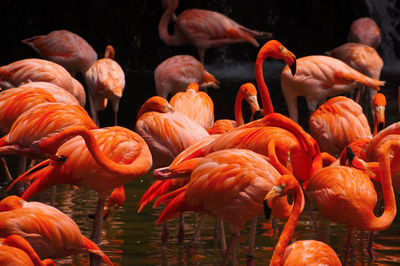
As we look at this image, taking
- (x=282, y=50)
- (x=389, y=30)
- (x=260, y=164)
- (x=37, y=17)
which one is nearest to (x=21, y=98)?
(x=282, y=50)

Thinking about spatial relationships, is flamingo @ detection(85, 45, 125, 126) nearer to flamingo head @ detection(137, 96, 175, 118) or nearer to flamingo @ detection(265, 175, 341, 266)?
flamingo head @ detection(137, 96, 175, 118)

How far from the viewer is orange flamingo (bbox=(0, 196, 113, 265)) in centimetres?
329

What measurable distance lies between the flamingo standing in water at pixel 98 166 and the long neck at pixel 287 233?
1.04 m

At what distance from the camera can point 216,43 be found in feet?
32.6

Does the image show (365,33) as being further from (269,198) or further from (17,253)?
(17,253)

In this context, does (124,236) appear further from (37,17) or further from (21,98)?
(37,17)

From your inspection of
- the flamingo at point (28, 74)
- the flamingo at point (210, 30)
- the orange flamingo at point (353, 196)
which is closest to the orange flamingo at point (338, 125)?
the orange flamingo at point (353, 196)

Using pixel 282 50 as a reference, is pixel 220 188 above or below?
below

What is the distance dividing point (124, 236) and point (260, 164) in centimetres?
143

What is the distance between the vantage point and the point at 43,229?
3.33m

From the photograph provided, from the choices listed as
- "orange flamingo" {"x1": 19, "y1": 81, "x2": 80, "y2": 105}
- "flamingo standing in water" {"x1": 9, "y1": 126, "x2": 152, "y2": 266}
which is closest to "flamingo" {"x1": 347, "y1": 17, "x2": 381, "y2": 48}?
"orange flamingo" {"x1": 19, "y1": 81, "x2": 80, "y2": 105}

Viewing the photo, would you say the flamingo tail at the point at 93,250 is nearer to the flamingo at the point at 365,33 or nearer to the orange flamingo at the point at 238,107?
the orange flamingo at the point at 238,107

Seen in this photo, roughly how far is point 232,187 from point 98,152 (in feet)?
2.55

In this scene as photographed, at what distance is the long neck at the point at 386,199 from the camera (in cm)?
394
